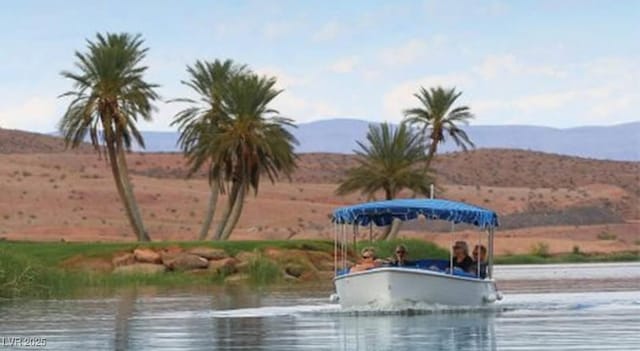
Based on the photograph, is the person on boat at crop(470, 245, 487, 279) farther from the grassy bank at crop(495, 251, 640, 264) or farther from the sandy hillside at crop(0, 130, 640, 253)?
the sandy hillside at crop(0, 130, 640, 253)

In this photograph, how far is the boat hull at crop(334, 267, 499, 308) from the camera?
3672 cm

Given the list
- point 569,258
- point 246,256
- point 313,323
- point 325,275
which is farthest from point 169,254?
point 569,258

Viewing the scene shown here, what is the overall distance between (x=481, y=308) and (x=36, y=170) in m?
122

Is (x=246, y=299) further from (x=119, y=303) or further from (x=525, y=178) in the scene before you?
(x=525, y=178)

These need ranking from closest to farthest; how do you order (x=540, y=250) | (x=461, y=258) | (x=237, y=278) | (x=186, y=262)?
(x=461, y=258), (x=237, y=278), (x=186, y=262), (x=540, y=250)

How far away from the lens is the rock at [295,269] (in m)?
65.2

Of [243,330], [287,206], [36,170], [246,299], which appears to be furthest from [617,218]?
[243,330]

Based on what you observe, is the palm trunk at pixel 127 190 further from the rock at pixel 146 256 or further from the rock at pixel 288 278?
the rock at pixel 288 278

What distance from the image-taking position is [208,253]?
66.4 m

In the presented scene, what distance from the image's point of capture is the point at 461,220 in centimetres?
4022

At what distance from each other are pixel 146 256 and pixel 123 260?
955 millimetres

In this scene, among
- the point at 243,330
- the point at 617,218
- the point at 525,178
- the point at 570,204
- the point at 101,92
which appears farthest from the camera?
the point at 525,178

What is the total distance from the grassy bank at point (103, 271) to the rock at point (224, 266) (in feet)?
0.65

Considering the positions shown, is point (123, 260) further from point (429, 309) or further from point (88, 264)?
point (429, 309)
